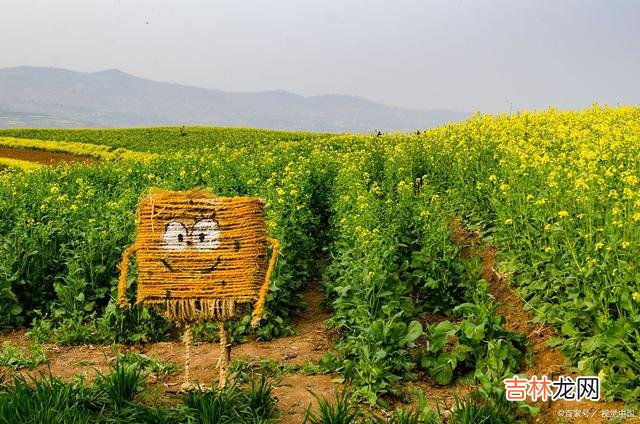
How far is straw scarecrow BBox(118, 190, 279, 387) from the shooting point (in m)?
5.60

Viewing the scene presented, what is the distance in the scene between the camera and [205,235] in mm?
5609

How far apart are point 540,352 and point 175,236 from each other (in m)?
3.80

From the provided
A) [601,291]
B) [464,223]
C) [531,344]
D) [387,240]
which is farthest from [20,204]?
[601,291]

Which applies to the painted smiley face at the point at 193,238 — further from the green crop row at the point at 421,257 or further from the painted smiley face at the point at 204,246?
the green crop row at the point at 421,257

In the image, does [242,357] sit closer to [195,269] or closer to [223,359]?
[223,359]

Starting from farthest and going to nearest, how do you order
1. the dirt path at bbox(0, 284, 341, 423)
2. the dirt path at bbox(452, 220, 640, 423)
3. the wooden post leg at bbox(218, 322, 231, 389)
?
the dirt path at bbox(0, 284, 341, 423), the wooden post leg at bbox(218, 322, 231, 389), the dirt path at bbox(452, 220, 640, 423)

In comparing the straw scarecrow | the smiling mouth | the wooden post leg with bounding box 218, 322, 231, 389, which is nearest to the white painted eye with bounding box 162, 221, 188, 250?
the straw scarecrow

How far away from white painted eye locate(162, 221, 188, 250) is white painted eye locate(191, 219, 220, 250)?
80 mm

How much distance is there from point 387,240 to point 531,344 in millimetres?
1999

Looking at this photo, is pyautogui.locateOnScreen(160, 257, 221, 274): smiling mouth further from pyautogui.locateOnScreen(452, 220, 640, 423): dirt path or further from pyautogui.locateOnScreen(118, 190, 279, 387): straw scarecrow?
pyautogui.locateOnScreen(452, 220, 640, 423): dirt path

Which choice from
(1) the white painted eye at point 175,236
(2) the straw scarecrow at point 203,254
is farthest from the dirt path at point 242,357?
(1) the white painted eye at point 175,236

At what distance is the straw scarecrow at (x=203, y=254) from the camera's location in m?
5.60

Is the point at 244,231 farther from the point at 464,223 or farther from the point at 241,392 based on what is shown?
the point at 464,223

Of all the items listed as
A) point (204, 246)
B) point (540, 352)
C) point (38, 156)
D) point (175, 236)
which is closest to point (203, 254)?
point (204, 246)
